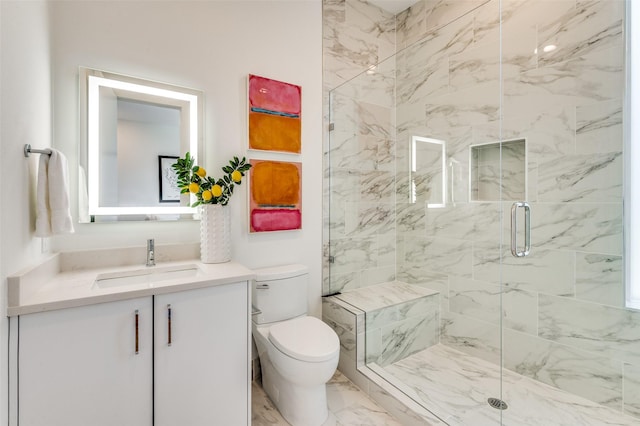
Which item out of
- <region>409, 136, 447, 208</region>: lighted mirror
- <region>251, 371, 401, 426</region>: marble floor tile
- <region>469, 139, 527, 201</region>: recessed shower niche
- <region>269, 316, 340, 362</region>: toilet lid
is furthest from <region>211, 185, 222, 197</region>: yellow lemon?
<region>469, 139, 527, 201</region>: recessed shower niche

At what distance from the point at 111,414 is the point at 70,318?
1.41 ft

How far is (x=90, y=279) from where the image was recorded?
53.5 inches

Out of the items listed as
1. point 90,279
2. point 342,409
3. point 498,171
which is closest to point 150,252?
point 90,279

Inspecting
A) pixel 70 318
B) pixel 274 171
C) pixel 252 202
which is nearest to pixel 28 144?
pixel 70 318

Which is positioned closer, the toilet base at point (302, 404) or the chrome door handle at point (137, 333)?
the chrome door handle at point (137, 333)

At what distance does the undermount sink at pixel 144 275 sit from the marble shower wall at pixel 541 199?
1.73m

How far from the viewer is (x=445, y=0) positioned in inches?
95.9

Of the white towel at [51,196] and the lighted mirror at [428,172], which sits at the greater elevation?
the lighted mirror at [428,172]

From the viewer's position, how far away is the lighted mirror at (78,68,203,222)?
1566mm

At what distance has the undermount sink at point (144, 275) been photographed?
1475 millimetres

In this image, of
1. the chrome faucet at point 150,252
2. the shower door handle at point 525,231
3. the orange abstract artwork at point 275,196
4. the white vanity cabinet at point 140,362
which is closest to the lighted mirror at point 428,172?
the shower door handle at point 525,231

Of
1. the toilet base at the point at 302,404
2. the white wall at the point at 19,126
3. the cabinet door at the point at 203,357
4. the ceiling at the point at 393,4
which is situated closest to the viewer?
the white wall at the point at 19,126

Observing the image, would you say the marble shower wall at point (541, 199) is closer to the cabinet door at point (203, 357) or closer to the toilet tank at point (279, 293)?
→ the toilet tank at point (279, 293)

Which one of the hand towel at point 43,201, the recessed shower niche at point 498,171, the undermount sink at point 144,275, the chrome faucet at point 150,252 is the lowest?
the undermount sink at point 144,275
